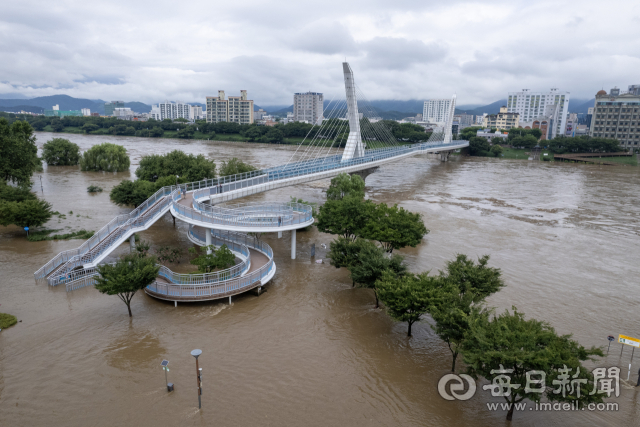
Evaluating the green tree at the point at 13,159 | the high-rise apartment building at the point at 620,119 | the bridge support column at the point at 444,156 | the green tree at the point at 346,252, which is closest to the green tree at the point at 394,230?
the green tree at the point at 346,252

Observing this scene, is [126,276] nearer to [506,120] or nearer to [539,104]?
[506,120]

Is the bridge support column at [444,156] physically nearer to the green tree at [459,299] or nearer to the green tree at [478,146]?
the green tree at [478,146]

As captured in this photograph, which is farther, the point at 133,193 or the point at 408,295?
the point at 133,193

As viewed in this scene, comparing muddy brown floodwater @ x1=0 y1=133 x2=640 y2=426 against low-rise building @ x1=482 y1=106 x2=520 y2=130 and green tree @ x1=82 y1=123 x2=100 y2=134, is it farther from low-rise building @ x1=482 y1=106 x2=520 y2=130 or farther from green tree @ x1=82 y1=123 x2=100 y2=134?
low-rise building @ x1=482 y1=106 x2=520 y2=130

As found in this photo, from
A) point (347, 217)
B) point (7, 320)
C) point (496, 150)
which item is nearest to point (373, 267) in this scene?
point (347, 217)

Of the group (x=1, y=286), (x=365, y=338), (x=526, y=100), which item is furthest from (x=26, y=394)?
(x=526, y=100)

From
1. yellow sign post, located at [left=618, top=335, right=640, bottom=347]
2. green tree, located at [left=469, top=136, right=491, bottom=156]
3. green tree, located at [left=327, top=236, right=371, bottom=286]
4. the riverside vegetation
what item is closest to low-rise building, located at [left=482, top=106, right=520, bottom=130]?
green tree, located at [left=469, top=136, right=491, bottom=156]
